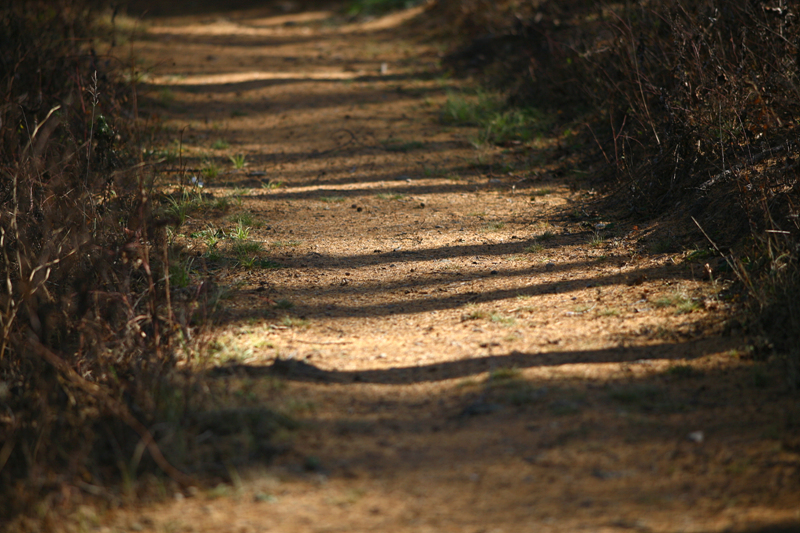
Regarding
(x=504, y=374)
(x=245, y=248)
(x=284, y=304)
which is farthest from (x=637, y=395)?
(x=245, y=248)

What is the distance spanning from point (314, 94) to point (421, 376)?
258 inches

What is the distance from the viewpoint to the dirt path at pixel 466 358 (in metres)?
2.22

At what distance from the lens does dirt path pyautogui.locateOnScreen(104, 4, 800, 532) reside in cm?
222

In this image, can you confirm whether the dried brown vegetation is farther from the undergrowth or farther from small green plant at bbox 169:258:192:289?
the undergrowth

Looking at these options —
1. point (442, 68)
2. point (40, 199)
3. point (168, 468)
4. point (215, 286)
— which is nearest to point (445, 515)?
point (168, 468)

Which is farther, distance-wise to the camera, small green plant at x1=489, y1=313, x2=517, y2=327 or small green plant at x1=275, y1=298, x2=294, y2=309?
small green plant at x1=275, y1=298, x2=294, y2=309

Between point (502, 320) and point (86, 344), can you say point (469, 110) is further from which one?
point (86, 344)

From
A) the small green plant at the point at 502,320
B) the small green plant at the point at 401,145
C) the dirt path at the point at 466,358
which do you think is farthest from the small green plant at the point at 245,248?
the small green plant at the point at 401,145

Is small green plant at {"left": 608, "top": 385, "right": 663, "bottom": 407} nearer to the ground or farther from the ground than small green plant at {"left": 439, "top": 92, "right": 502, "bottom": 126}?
nearer to the ground

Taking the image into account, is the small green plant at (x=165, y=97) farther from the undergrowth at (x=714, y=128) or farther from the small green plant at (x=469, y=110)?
the undergrowth at (x=714, y=128)

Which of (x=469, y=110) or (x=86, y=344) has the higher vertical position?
(x=469, y=110)

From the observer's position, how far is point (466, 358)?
10.7 ft

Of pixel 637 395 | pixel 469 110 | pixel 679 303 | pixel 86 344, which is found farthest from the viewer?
pixel 469 110

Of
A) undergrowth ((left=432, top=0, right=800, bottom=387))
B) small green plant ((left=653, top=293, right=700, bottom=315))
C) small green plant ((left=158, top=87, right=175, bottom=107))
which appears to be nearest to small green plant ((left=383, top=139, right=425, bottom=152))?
undergrowth ((left=432, top=0, right=800, bottom=387))
